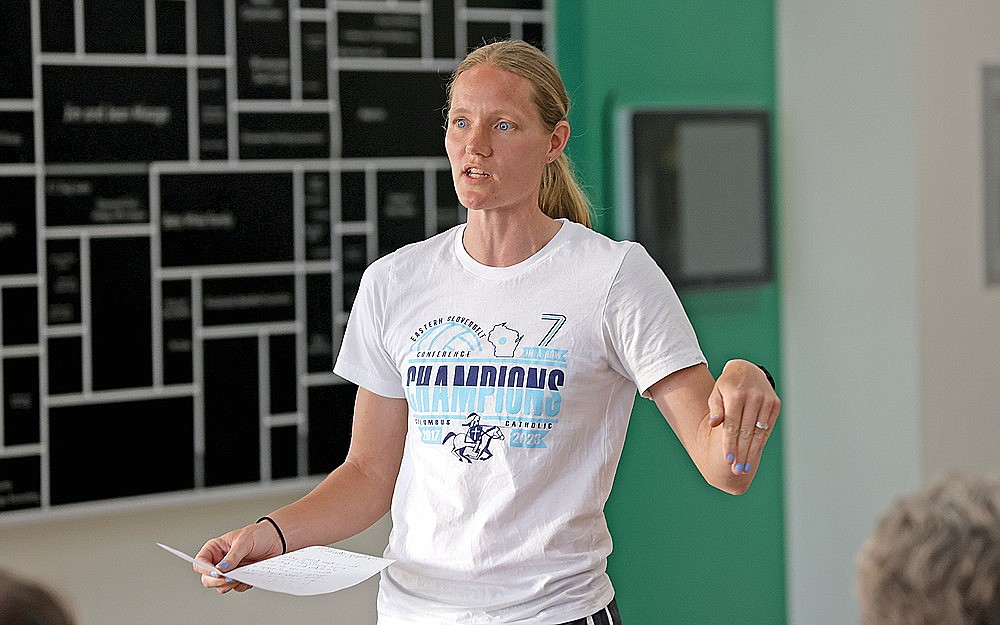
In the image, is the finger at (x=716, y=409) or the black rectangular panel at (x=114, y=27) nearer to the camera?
the finger at (x=716, y=409)

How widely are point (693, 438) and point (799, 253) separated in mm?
2029

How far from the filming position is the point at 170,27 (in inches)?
107

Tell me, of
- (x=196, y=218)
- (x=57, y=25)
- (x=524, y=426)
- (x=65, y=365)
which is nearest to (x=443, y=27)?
(x=196, y=218)

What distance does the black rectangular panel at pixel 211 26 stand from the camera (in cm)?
275

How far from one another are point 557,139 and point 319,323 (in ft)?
4.10

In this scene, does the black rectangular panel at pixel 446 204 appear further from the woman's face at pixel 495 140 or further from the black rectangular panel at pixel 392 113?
the woman's face at pixel 495 140

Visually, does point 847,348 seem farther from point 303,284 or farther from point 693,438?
point 693,438

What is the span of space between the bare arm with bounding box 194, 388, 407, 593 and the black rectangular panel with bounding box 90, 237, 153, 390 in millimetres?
978

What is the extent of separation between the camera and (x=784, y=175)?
3.52m

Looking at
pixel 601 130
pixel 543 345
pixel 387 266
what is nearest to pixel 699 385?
pixel 543 345

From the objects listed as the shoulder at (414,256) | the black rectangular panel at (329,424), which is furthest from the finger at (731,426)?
the black rectangular panel at (329,424)

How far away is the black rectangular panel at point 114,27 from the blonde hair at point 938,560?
2174 millimetres

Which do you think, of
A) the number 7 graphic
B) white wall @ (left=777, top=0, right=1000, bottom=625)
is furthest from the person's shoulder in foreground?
white wall @ (left=777, top=0, right=1000, bottom=625)

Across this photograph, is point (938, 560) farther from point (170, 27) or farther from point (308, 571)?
point (170, 27)
